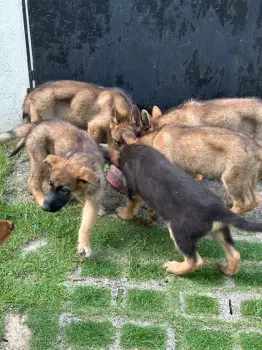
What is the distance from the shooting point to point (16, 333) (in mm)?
4277

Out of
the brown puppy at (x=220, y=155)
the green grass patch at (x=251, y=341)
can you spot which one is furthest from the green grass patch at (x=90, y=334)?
the brown puppy at (x=220, y=155)

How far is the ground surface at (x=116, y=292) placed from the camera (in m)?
4.27

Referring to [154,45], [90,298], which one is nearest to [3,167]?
[154,45]

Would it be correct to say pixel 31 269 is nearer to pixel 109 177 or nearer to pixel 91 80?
pixel 109 177

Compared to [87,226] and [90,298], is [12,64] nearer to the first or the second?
[87,226]

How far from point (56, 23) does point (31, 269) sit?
3641 millimetres

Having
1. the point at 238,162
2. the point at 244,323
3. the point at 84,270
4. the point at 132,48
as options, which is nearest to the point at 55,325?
the point at 84,270

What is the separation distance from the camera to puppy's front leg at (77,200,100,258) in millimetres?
5180

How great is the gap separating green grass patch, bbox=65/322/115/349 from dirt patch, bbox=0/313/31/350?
347 millimetres

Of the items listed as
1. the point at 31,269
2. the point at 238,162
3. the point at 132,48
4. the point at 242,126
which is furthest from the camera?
the point at 132,48

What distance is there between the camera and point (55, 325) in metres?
4.36

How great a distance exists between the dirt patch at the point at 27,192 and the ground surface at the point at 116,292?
1.01 feet

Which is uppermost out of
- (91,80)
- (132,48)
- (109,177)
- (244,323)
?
A: (132,48)

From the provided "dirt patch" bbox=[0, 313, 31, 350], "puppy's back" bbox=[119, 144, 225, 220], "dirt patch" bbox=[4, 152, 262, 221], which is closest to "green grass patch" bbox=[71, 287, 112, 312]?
"dirt patch" bbox=[0, 313, 31, 350]
